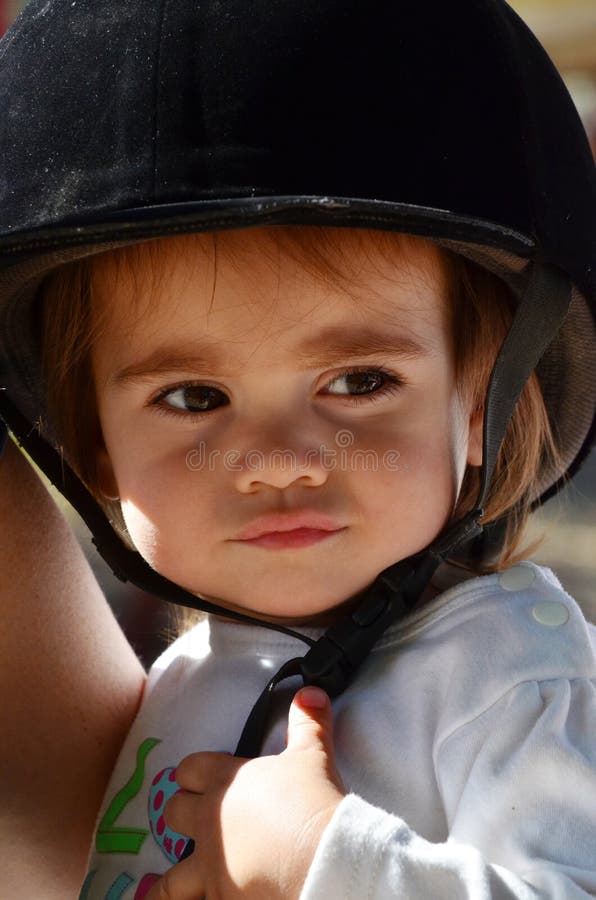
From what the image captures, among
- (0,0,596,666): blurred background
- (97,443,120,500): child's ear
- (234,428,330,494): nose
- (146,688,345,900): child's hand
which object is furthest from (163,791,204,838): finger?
(0,0,596,666): blurred background

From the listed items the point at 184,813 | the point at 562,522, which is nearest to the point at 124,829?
the point at 184,813

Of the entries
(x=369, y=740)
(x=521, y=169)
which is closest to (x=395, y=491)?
(x=369, y=740)

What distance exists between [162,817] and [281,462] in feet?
1.68

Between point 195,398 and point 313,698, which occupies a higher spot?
point 195,398

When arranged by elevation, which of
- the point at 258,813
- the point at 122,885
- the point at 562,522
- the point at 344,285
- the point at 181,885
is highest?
the point at 344,285

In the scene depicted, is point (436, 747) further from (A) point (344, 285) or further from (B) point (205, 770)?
(A) point (344, 285)

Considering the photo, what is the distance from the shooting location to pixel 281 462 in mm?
1528

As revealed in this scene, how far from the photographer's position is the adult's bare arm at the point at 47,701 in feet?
5.83

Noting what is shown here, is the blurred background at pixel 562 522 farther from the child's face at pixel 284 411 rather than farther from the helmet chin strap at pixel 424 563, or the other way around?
the child's face at pixel 284 411

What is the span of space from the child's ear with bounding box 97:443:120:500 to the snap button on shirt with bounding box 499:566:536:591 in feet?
1.92

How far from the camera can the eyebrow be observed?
5.09 feet

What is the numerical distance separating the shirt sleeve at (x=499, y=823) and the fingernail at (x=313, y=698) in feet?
0.51

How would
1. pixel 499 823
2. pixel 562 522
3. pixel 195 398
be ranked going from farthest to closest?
pixel 562 522 < pixel 195 398 < pixel 499 823

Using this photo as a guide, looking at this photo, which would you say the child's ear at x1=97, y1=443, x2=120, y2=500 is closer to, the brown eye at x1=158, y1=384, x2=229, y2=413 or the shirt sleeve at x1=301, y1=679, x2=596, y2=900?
the brown eye at x1=158, y1=384, x2=229, y2=413
